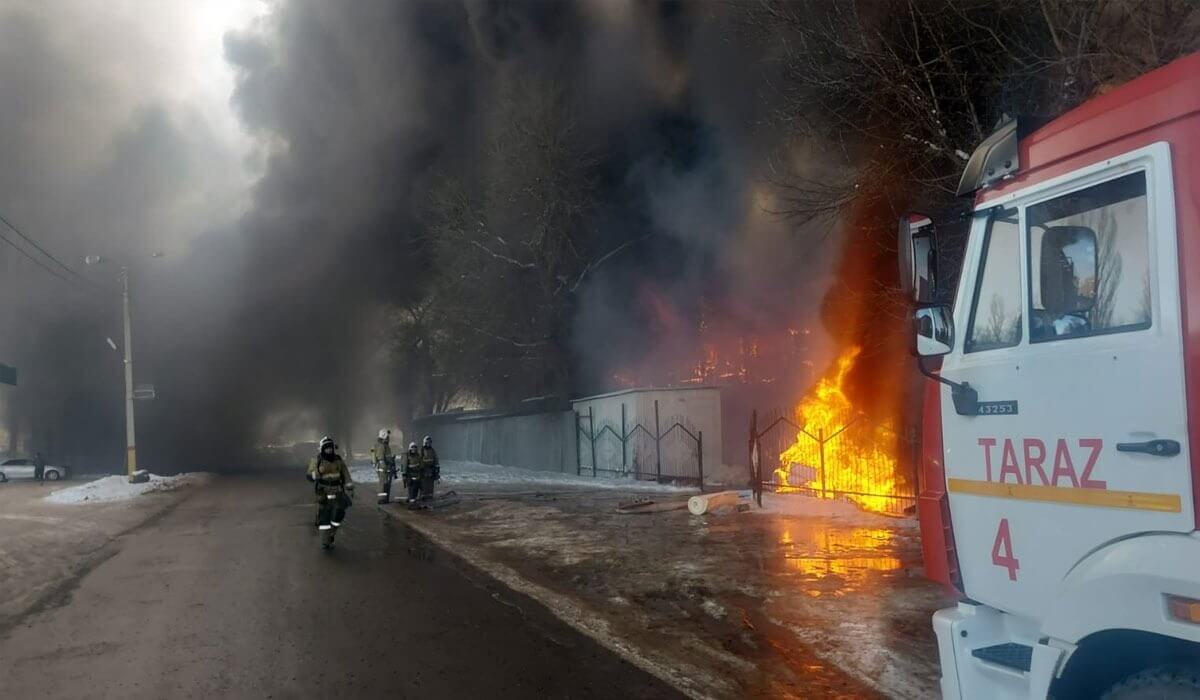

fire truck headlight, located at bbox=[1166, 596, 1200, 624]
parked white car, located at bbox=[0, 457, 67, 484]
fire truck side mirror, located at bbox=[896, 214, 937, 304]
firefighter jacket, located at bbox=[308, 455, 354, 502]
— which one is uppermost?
fire truck side mirror, located at bbox=[896, 214, 937, 304]

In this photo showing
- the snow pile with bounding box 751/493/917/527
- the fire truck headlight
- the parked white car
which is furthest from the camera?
the parked white car

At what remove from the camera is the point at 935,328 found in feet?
9.26

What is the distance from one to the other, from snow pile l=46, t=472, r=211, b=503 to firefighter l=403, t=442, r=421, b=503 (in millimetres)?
7387

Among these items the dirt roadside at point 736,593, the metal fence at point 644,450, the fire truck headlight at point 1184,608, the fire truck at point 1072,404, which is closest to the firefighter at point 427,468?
the dirt roadside at point 736,593

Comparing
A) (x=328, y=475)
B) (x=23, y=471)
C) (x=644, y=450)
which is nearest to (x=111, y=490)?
(x=644, y=450)

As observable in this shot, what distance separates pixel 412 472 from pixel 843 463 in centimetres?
701

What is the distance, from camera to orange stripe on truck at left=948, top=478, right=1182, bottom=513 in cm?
214

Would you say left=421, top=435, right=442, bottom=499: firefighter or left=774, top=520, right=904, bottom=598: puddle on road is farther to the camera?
left=421, top=435, right=442, bottom=499: firefighter

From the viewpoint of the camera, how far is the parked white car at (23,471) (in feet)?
96.7

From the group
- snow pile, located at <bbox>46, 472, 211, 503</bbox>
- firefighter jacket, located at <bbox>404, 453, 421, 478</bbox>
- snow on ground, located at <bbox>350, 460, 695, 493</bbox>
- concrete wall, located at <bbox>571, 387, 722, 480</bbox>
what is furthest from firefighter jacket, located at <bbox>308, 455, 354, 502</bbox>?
snow pile, located at <bbox>46, 472, 211, 503</bbox>

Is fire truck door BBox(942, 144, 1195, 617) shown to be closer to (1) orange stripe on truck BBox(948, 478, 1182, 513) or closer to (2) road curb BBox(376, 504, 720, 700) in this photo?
(1) orange stripe on truck BBox(948, 478, 1182, 513)

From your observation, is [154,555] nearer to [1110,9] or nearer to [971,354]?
[971,354]

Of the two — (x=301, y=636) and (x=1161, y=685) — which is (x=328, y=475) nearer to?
(x=301, y=636)

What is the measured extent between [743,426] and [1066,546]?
626 inches
